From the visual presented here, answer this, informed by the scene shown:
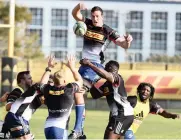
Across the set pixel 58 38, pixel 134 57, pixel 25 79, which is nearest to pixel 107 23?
pixel 58 38

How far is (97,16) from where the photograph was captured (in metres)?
14.5

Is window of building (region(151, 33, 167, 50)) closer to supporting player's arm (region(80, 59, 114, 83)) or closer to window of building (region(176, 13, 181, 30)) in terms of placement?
window of building (region(176, 13, 181, 30))

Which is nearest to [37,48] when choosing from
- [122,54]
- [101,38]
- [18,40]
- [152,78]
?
[18,40]

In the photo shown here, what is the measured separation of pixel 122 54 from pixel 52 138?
61.0 metres

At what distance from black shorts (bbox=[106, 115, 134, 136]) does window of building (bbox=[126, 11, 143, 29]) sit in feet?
→ 173

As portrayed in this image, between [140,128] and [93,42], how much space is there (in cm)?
797

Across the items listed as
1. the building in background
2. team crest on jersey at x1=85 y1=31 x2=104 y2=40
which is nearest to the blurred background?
the building in background

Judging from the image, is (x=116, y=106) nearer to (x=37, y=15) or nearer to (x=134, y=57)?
(x=37, y=15)

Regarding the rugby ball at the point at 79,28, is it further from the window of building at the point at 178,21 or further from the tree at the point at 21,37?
the window of building at the point at 178,21

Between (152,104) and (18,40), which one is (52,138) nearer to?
(152,104)

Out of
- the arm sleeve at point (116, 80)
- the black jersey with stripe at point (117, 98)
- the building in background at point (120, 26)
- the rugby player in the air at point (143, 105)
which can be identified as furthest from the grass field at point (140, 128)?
the building in background at point (120, 26)

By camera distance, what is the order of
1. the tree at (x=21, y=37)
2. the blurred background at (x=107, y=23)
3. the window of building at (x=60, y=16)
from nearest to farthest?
1. the tree at (x=21, y=37)
2. the blurred background at (x=107, y=23)
3. the window of building at (x=60, y=16)

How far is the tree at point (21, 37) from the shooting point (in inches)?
1905

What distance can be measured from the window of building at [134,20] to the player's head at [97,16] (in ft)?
169
